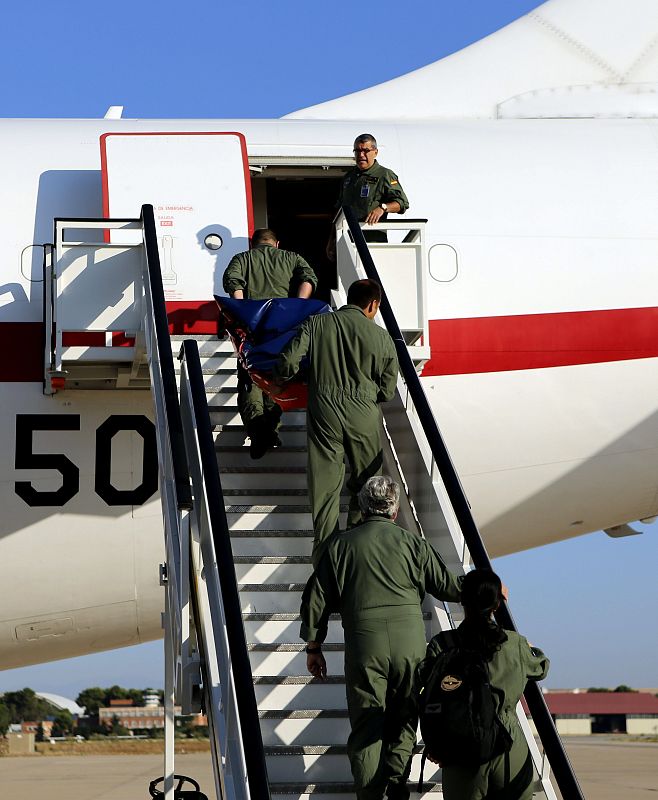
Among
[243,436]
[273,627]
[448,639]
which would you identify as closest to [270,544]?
[273,627]

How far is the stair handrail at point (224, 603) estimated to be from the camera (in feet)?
17.2

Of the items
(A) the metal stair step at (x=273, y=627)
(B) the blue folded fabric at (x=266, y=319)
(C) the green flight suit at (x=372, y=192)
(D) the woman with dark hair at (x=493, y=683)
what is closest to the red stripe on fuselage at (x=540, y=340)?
(C) the green flight suit at (x=372, y=192)

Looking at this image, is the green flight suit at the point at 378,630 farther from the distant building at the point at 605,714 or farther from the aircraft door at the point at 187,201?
the distant building at the point at 605,714

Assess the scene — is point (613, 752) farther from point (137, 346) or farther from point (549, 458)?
point (137, 346)

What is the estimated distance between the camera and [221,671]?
20.0 ft

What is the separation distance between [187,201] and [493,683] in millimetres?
5603

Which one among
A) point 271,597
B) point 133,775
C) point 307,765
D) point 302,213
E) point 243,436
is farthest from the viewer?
point 133,775

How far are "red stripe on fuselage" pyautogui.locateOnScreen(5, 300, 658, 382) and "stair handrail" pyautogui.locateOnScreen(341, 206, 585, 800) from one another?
4.56 ft

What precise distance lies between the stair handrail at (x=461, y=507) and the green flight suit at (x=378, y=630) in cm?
51

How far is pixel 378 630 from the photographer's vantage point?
5727mm

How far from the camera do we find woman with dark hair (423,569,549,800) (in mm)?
5387

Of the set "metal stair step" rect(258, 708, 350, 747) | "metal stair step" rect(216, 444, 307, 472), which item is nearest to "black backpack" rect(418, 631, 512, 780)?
"metal stair step" rect(258, 708, 350, 747)

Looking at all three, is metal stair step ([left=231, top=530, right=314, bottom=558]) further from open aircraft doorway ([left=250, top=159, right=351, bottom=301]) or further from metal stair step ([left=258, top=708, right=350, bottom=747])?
open aircraft doorway ([left=250, top=159, right=351, bottom=301])

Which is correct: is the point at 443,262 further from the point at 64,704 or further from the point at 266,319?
the point at 64,704
